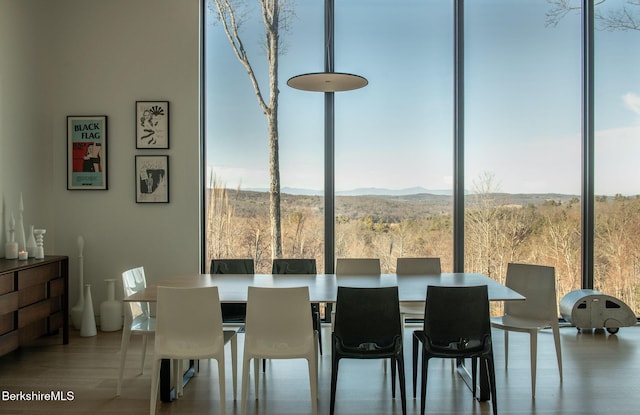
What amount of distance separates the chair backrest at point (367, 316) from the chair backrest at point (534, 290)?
143cm

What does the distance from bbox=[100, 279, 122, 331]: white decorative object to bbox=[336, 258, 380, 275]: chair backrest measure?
2483 mm

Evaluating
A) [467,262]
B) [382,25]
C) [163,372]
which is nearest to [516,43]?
[382,25]

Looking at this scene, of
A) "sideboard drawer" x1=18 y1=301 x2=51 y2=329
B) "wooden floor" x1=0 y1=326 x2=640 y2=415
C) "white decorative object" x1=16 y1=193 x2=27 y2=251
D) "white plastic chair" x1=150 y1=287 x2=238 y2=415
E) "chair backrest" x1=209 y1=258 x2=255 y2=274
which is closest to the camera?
"white plastic chair" x1=150 y1=287 x2=238 y2=415

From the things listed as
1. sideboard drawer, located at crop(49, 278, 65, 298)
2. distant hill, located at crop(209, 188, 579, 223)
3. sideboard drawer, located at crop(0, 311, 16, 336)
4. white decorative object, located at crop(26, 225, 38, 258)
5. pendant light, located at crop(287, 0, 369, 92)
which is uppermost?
pendant light, located at crop(287, 0, 369, 92)

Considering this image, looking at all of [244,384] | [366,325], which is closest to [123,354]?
[244,384]

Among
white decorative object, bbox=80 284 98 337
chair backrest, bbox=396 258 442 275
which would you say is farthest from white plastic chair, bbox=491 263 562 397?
white decorative object, bbox=80 284 98 337

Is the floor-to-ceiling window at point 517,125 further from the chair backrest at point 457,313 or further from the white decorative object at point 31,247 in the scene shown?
the white decorative object at point 31,247

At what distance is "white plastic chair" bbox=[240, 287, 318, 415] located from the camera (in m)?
3.32

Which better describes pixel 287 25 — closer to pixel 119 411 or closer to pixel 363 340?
pixel 363 340

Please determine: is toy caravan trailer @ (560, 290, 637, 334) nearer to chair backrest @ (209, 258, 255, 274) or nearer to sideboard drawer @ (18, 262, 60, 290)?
chair backrest @ (209, 258, 255, 274)

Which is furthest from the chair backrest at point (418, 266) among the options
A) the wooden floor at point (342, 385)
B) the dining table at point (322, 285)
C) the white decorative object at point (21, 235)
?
the white decorative object at point (21, 235)

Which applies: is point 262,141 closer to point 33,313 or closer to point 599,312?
point 33,313

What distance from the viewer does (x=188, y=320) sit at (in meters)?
3.35

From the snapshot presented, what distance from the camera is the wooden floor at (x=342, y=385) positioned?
3.61m
